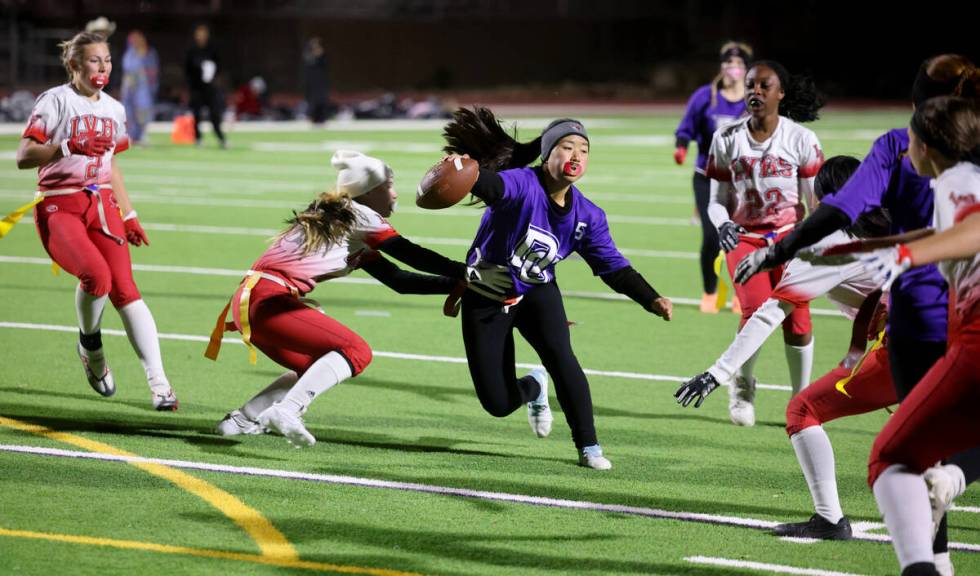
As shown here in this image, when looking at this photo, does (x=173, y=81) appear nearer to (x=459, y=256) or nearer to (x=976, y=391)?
(x=459, y=256)

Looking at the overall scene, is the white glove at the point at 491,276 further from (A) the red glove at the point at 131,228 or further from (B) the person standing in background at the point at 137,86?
(B) the person standing in background at the point at 137,86

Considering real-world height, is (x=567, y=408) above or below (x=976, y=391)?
below

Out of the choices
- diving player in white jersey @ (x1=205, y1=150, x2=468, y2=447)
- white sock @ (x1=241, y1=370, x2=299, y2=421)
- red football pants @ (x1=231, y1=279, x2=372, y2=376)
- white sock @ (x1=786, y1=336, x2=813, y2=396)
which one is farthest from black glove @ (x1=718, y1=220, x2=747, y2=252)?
white sock @ (x1=241, y1=370, x2=299, y2=421)

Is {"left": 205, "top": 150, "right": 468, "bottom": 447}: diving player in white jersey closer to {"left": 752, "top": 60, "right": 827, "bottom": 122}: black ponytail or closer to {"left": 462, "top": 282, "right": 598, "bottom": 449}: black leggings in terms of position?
{"left": 462, "top": 282, "right": 598, "bottom": 449}: black leggings

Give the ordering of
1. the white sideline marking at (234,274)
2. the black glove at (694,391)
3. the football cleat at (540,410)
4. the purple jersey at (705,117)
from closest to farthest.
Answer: the black glove at (694,391) < the football cleat at (540,410) < the purple jersey at (705,117) < the white sideline marking at (234,274)

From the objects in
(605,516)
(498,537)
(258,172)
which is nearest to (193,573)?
(498,537)

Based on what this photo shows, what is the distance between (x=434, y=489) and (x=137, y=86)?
74.8 feet

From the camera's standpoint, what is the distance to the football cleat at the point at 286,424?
676cm

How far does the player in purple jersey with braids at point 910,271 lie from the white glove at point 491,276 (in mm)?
1848

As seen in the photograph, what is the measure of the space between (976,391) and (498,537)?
6.92 feet

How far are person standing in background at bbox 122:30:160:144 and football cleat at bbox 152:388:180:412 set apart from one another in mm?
20747

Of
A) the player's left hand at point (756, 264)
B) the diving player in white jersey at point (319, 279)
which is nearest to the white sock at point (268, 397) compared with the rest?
the diving player in white jersey at point (319, 279)

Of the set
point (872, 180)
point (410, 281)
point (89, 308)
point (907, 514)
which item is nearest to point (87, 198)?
point (89, 308)

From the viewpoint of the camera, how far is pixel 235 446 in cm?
730
